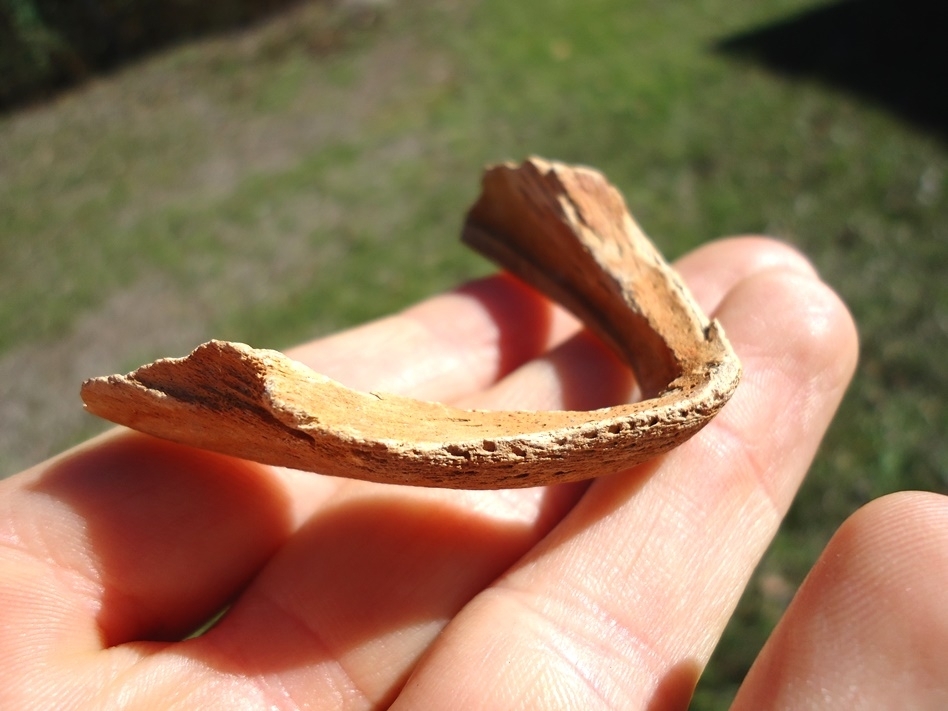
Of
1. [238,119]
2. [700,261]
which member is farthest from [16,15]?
[700,261]

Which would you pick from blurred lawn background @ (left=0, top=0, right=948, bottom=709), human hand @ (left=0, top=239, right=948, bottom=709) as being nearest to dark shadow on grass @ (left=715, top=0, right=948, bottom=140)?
blurred lawn background @ (left=0, top=0, right=948, bottom=709)

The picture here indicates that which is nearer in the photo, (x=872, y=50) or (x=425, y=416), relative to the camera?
(x=425, y=416)

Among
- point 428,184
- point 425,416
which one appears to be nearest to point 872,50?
point 428,184

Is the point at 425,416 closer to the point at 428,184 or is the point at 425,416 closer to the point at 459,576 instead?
the point at 459,576

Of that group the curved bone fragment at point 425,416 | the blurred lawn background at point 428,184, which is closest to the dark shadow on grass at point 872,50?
the blurred lawn background at point 428,184

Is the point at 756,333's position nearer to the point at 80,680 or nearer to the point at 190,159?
the point at 80,680
